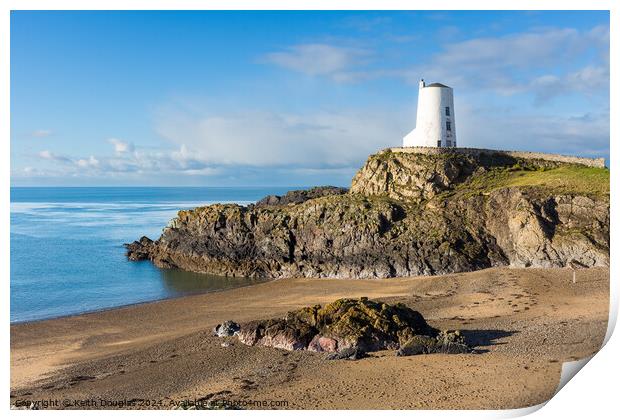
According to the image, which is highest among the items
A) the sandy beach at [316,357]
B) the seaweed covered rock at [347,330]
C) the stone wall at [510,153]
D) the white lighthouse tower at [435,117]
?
the white lighthouse tower at [435,117]

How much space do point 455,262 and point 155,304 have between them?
1679 cm

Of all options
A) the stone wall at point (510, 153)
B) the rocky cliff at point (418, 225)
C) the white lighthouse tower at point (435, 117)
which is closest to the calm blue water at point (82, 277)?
the rocky cliff at point (418, 225)

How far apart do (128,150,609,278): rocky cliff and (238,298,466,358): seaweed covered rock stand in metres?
13.5

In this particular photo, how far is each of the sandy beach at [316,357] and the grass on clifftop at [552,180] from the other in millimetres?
6264

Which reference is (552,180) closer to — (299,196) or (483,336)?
(483,336)

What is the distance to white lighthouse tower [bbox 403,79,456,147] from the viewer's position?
127ft

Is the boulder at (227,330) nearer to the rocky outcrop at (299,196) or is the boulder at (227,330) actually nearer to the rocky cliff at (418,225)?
the rocky cliff at (418,225)

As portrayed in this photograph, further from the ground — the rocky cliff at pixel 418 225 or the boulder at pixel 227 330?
the rocky cliff at pixel 418 225

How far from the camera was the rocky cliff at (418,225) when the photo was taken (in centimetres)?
3058

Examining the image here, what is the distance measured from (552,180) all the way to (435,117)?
9.35m

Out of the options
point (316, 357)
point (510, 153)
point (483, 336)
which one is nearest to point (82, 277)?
point (316, 357)

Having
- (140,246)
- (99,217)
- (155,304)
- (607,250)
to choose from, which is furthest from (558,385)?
(99,217)

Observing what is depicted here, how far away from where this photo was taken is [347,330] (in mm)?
17375

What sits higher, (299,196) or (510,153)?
(510,153)
